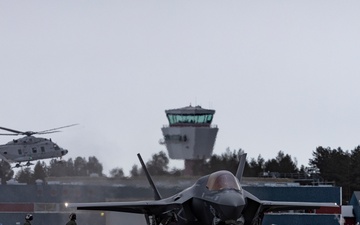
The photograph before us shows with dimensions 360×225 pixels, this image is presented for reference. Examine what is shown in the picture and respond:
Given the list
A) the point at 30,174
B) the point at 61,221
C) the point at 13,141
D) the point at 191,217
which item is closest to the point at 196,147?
the point at 30,174

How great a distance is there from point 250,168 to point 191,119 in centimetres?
1658

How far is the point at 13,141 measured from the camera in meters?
77.8

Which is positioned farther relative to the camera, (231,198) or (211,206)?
(211,206)

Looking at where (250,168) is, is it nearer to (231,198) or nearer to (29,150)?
(29,150)

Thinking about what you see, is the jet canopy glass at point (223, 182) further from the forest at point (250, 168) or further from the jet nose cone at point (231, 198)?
the forest at point (250, 168)

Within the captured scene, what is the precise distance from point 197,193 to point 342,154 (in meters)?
82.2

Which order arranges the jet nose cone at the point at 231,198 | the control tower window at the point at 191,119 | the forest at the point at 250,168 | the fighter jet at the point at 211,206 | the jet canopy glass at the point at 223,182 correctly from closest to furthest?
the jet nose cone at the point at 231,198, the fighter jet at the point at 211,206, the jet canopy glass at the point at 223,182, the forest at the point at 250,168, the control tower window at the point at 191,119

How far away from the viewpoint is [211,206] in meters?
28.3

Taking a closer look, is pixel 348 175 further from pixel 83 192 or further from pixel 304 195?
pixel 83 192

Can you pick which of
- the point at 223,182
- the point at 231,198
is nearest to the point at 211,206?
the point at 223,182

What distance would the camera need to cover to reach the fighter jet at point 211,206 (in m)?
27.5

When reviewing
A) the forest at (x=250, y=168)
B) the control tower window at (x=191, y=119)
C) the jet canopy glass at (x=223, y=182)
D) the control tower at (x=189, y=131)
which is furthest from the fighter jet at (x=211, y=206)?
the control tower window at (x=191, y=119)

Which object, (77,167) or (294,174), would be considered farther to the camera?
(294,174)

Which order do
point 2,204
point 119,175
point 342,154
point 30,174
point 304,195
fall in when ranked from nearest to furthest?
point 119,175
point 304,195
point 2,204
point 30,174
point 342,154
